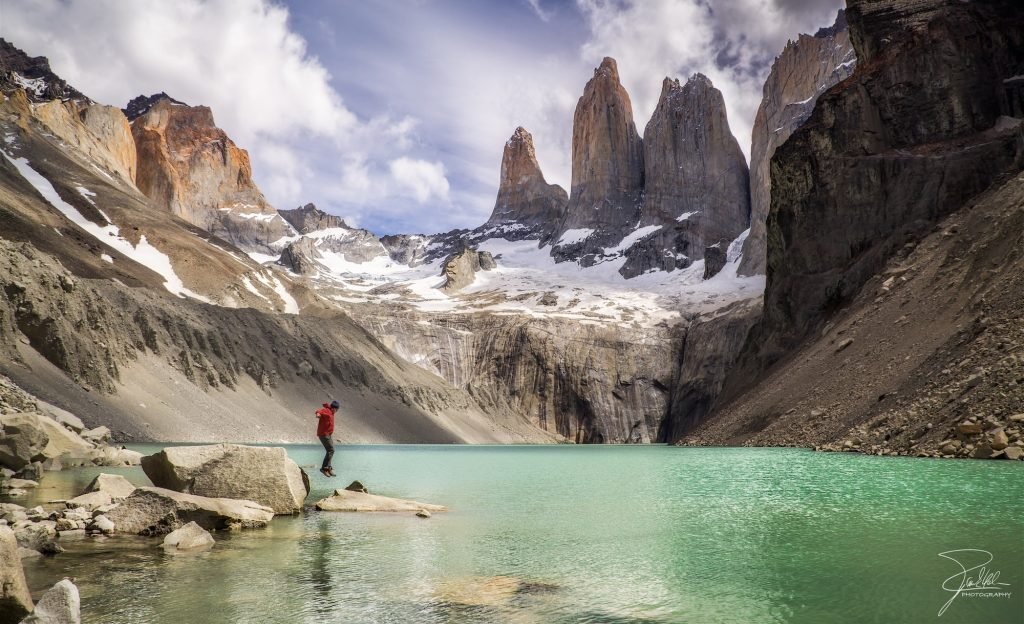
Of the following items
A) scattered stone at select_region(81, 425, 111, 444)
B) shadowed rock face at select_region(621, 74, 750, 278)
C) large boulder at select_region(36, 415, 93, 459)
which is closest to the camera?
large boulder at select_region(36, 415, 93, 459)

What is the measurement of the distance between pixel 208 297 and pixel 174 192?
112 m

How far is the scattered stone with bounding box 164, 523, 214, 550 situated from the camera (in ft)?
33.3

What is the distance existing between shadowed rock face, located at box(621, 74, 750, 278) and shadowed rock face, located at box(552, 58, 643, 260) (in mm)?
8126

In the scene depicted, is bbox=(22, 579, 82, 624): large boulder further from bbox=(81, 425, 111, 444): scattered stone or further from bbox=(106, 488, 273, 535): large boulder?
bbox=(81, 425, 111, 444): scattered stone

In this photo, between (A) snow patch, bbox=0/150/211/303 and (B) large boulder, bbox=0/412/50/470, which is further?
(A) snow patch, bbox=0/150/211/303

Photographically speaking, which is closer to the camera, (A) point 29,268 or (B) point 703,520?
(B) point 703,520

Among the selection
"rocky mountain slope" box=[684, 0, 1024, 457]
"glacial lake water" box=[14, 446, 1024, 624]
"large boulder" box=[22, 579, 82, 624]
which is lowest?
"glacial lake water" box=[14, 446, 1024, 624]

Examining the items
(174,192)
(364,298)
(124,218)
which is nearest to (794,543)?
(124,218)

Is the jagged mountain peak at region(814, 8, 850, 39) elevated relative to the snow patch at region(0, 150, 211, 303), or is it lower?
elevated

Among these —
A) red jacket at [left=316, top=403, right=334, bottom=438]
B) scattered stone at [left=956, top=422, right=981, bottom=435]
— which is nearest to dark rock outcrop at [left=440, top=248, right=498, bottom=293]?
red jacket at [left=316, top=403, right=334, bottom=438]

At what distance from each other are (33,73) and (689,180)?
138 meters

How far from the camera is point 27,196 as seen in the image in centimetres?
6956

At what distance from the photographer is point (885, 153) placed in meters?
52.2

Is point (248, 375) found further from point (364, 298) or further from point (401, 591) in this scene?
point (364, 298)
